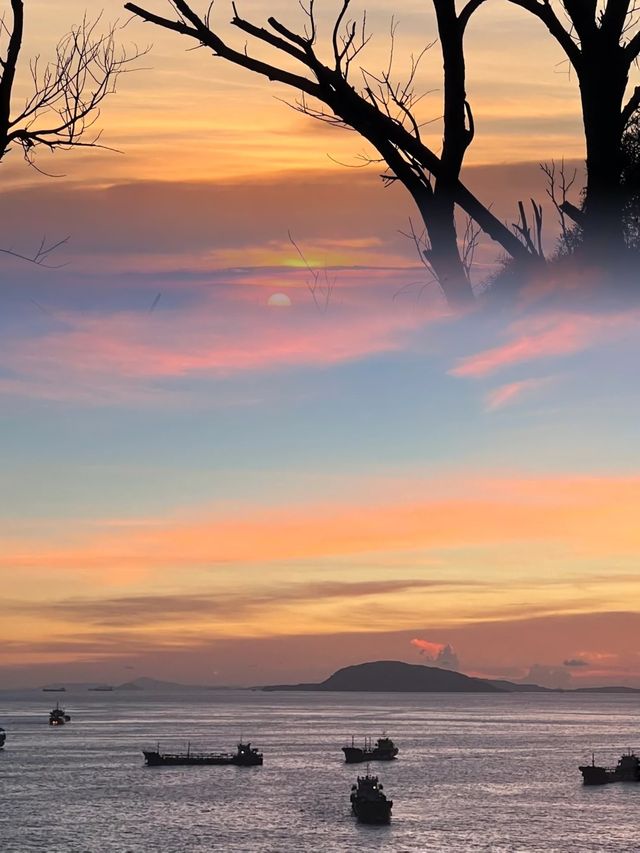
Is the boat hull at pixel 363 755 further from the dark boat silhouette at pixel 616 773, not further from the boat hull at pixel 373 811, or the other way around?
the boat hull at pixel 373 811

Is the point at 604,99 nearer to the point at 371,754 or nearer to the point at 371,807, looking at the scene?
the point at 371,807

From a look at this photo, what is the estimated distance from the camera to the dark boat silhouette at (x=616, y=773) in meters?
137

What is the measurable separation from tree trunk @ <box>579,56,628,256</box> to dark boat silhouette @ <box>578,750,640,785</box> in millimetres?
137399

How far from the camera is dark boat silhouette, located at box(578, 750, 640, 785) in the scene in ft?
449

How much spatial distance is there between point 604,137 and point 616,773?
474ft

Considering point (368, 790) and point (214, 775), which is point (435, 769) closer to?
point (214, 775)

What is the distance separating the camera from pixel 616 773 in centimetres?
14100

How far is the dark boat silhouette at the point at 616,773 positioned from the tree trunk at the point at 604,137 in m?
137

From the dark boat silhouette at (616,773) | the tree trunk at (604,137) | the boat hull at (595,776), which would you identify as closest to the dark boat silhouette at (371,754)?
the dark boat silhouette at (616,773)

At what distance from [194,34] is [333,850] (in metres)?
87.6

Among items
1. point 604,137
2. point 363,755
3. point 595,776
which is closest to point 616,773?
point 595,776

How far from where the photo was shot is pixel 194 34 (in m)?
7.59

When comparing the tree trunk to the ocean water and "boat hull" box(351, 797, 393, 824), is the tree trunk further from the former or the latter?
"boat hull" box(351, 797, 393, 824)

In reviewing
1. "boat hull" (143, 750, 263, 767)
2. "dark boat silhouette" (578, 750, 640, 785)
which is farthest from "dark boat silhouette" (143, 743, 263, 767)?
"dark boat silhouette" (578, 750, 640, 785)
